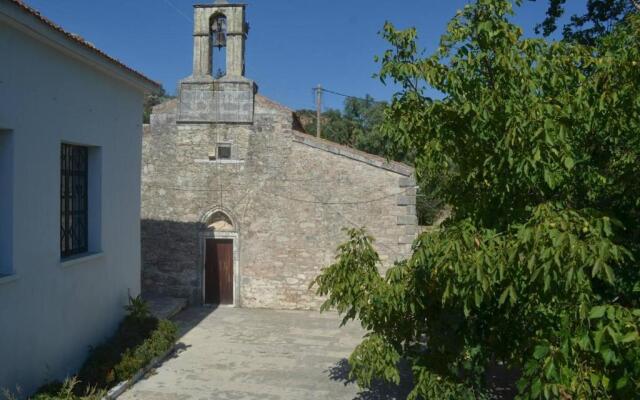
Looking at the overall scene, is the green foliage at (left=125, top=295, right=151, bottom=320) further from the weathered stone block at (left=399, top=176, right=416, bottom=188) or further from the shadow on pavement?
the weathered stone block at (left=399, top=176, right=416, bottom=188)

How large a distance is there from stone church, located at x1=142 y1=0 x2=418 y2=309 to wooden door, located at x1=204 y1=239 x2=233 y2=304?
0.03 metres

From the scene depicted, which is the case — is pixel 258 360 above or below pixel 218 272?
below

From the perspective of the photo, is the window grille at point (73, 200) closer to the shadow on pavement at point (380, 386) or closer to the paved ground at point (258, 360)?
the paved ground at point (258, 360)

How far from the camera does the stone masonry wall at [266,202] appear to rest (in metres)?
13.0

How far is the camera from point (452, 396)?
5090 millimetres

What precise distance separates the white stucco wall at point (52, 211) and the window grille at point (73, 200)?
0.26 m

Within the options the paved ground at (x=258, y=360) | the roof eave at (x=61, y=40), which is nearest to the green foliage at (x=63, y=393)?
the paved ground at (x=258, y=360)

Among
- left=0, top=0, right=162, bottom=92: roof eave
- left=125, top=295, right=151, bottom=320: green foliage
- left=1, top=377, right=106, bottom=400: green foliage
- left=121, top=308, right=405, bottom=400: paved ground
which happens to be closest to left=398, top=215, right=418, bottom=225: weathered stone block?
left=121, top=308, right=405, bottom=400: paved ground

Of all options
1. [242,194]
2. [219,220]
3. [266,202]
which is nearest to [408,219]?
[266,202]

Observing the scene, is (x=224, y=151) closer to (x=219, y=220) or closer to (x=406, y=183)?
(x=219, y=220)

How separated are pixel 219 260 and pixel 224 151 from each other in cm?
273

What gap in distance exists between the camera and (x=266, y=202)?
1344cm

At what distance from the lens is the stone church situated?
42.9 feet

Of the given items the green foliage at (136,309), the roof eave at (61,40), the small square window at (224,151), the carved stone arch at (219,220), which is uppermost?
the roof eave at (61,40)
